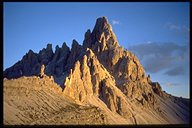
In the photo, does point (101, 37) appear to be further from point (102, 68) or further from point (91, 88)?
point (91, 88)

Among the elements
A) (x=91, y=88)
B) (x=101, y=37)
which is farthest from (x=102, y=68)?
Answer: (x=101, y=37)

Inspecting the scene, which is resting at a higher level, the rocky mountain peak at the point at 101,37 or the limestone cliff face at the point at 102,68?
the rocky mountain peak at the point at 101,37

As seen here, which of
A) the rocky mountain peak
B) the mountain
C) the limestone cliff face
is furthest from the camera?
the rocky mountain peak

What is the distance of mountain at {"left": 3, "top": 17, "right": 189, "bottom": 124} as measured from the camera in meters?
69.8

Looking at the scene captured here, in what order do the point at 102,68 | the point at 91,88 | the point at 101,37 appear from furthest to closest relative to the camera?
1. the point at 101,37
2. the point at 102,68
3. the point at 91,88

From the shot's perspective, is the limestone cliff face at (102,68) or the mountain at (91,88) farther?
the limestone cliff face at (102,68)

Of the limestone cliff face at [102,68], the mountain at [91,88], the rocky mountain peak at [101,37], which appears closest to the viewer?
the mountain at [91,88]

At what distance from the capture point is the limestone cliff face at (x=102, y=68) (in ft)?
374

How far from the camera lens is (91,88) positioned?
112 metres

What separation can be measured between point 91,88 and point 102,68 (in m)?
13.6

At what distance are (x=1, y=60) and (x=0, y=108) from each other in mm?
4766

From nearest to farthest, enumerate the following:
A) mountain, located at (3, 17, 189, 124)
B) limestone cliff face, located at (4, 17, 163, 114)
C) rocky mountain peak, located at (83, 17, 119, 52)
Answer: mountain, located at (3, 17, 189, 124)
limestone cliff face, located at (4, 17, 163, 114)
rocky mountain peak, located at (83, 17, 119, 52)

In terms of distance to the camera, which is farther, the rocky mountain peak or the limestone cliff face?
the rocky mountain peak

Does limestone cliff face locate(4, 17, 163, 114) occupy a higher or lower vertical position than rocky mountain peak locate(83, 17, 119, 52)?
lower
